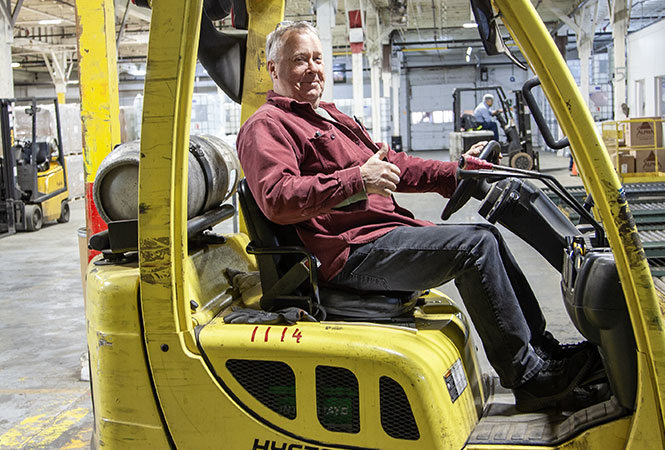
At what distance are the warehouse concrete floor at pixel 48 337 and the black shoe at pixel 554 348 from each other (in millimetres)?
2003

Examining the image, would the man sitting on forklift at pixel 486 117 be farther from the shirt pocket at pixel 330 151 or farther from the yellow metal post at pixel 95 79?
the shirt pocket at pixel 330 151

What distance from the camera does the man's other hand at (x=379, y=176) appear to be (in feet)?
6.91

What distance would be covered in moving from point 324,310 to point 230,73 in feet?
4.19

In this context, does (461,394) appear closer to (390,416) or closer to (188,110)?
(390,416)

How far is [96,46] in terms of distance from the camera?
4.73 metres

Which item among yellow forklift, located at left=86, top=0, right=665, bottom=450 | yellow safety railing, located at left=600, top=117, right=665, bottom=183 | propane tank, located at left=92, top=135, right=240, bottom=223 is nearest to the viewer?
yellow forklift, located at left=86, top=0, right=665, bottom=450

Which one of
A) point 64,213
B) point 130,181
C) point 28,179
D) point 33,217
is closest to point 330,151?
point 130,181

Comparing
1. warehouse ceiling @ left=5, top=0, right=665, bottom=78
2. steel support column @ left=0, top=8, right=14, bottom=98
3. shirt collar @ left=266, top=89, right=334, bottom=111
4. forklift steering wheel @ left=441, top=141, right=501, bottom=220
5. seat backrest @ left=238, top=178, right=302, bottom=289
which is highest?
Answer: warehouse ceiling @ left=5, top=0, right=665, bottom=78

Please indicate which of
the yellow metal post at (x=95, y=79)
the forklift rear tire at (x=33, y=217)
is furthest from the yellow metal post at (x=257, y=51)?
the forklift rear tire at (x=33, y=217)

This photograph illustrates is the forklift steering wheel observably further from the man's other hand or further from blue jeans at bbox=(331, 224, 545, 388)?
the man's other hand

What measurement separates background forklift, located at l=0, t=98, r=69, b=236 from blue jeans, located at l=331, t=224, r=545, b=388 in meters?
11.0

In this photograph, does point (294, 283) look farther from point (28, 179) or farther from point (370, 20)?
point (370, 20)

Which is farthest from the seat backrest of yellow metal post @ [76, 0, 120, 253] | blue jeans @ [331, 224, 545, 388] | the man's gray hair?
yellow metal post @ [76, 0, 120, 253]

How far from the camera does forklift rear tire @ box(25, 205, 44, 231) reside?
40.6 feet
